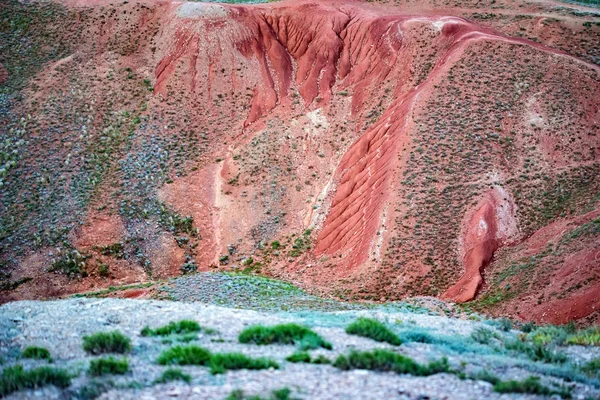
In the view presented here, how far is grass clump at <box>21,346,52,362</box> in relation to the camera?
12.9m

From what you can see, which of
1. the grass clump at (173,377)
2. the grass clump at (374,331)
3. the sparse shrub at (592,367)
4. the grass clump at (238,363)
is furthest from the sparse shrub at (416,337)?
the grass clump at (173,377)

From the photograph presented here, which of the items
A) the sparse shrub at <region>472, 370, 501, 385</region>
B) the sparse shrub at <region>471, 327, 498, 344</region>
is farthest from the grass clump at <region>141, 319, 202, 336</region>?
the sparse shrub at <region>471, 327, 498, 344</region>

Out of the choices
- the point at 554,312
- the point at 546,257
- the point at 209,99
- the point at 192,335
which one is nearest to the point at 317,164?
the point at 209,99

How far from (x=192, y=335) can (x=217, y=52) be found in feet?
113

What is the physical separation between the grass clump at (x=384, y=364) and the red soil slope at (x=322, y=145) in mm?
13364

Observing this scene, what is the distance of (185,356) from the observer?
1198cm

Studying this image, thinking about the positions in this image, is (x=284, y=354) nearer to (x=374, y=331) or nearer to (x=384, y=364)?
(x=384, y=364)

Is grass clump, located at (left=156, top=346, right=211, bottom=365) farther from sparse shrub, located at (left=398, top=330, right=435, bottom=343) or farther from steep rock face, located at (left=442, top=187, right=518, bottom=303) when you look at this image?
steep rock face, located at (left=442, top=187, right=518, bottom=303)

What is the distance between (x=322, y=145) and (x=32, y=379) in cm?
3056

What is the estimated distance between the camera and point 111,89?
1702 inches

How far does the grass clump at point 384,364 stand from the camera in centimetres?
1159

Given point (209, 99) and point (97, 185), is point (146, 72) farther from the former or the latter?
point (97, 185)

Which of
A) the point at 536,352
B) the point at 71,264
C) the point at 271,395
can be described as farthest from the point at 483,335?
the point at 71,264

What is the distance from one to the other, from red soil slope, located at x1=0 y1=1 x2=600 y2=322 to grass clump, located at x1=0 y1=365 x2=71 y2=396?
59.3ft
